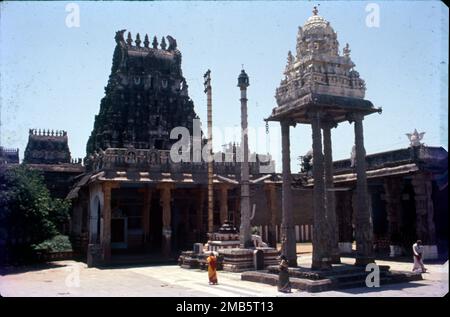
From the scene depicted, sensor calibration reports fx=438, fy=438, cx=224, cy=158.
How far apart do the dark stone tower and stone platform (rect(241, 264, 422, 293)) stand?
20147mm

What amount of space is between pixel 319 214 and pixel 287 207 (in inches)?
77.1

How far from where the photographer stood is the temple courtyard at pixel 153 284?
47.1 ft

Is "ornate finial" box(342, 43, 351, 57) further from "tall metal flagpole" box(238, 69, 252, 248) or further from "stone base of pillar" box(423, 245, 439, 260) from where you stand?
"stone base of pillar" box(423, 245, 439, 260)

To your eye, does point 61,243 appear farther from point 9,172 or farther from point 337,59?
point 337,59

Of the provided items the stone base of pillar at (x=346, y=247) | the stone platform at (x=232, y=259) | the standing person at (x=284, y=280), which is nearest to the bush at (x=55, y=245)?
the stone platform at (x=232, y=259)

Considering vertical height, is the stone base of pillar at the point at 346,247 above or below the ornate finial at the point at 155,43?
below

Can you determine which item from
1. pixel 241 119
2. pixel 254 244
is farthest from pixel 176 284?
pixel 241 119

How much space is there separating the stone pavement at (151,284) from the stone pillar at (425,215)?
74.3 inches

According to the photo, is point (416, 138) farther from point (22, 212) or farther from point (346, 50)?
point (22, 212)

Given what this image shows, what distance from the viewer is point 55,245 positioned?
28.7m

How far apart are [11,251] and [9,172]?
14.8 ft

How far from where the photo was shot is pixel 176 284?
17.4 metres

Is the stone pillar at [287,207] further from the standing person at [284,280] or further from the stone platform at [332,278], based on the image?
the standing person at [284,280]

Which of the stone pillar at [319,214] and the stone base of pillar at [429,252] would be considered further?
Result: the stone base of pillar at [429,252]
